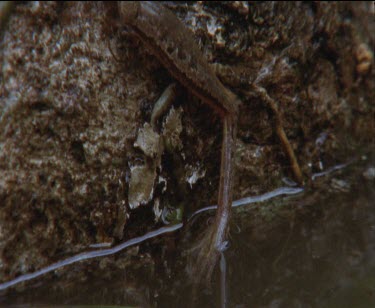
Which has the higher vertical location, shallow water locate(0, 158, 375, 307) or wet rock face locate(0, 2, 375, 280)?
wet rock face locate(0, 2, 375, 280)

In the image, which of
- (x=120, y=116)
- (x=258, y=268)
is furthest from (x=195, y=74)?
(x=258, y=268)

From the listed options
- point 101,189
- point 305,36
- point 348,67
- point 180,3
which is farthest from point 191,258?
point 348,67

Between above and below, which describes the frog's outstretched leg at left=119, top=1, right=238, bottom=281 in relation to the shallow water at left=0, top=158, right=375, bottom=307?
above

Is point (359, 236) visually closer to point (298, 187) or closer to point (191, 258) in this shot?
point (298, 187)

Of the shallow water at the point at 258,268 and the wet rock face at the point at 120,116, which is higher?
the wet rock face at the point at 120,116
